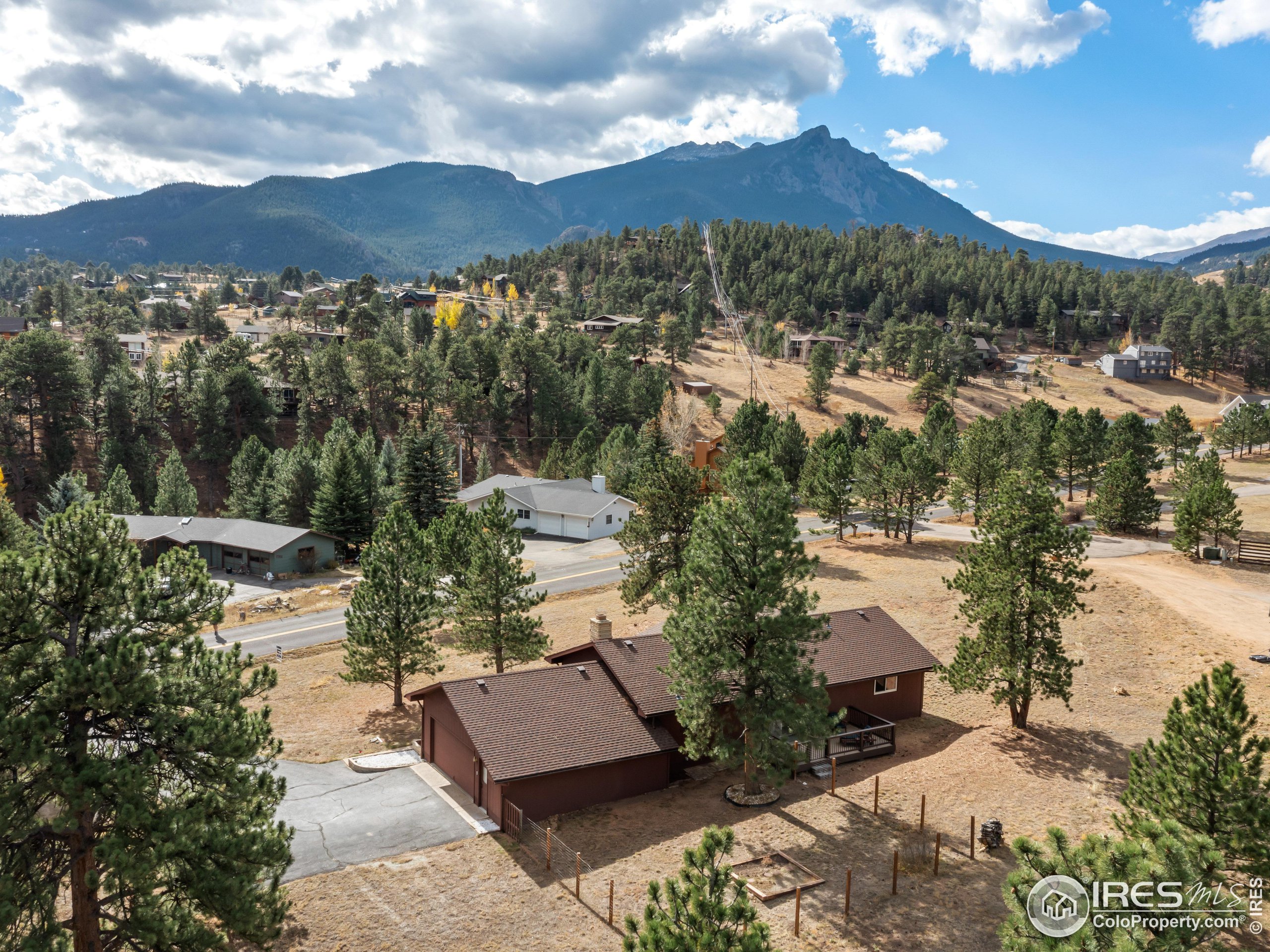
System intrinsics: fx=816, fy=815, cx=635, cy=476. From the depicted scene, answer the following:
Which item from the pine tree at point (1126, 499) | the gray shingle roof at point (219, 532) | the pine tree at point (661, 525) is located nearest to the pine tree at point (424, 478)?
the gray shingle roof at point (219, 532)

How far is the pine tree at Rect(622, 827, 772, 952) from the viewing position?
34.8ft

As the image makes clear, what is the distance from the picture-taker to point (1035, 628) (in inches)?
1025

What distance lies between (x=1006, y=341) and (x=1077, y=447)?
105 m

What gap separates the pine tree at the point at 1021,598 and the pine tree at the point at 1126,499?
3565 cm

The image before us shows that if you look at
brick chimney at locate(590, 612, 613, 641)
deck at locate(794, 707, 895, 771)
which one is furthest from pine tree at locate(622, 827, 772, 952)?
brick chimney at locate(590, 612, 613, 641)

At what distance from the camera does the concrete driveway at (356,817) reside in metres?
21.0

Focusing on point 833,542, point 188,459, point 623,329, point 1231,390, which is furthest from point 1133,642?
point 1231,390

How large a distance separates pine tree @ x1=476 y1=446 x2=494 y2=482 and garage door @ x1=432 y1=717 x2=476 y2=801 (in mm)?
59019

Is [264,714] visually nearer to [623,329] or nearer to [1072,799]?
[1072,799]

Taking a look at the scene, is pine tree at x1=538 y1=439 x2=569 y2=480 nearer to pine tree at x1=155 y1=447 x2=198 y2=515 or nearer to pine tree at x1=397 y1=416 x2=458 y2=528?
pine tree at x1=397 y1=416 x2=458 y2=528

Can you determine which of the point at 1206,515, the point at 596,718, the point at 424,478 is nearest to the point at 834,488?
the point at 1206,515

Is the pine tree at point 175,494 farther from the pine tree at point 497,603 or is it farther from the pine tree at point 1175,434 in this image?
the pine tree at point 1175,434

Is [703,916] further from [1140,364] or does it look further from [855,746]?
[1140,364]

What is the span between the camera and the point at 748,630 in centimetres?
2334
